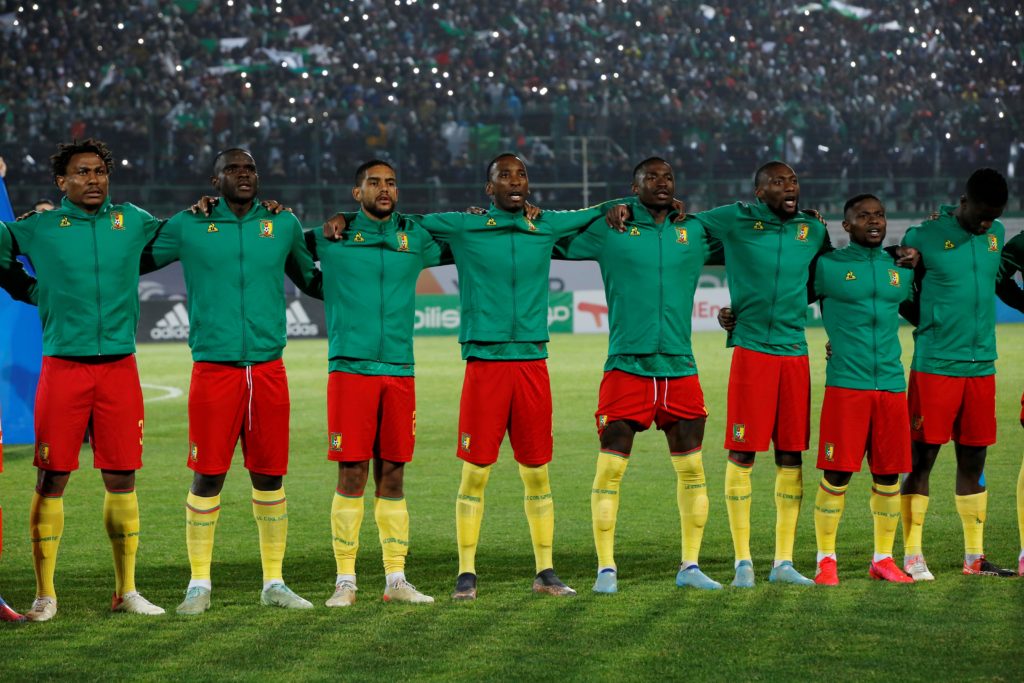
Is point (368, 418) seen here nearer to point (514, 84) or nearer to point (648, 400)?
point (648, 400)

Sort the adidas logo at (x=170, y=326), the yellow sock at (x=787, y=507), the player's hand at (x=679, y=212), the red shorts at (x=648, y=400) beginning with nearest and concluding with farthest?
the red shorts at (x=648, y=400) < the player's hand at (x=679, y=212) < the yellow sock at (x=787, y=507) < the adidas logo at (x=170, y=326)

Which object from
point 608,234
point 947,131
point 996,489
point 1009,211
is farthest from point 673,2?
point 608,234

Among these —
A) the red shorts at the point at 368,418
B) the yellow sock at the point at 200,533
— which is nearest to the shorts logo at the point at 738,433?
the red shorts at the point at 368,418

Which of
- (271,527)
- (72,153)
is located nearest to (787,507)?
(271,527)

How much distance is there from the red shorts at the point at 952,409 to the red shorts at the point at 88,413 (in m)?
4.05

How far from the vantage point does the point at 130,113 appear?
28984mm

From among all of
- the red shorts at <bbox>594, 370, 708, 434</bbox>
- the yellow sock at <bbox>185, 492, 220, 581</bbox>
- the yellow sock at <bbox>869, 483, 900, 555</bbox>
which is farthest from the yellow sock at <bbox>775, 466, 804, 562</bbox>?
the yellow sock at <bbox>185, 492, 220, 581</bbox>

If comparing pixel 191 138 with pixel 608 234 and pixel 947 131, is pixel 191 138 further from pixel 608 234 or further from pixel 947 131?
pixel 608 234

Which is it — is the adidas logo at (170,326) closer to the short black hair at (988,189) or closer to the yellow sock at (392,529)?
the yellow sock at (392,529)

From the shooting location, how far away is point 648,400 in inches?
264

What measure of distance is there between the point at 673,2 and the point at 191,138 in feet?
46.8

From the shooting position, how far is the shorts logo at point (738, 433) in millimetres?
6852

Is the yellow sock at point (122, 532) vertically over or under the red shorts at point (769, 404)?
under

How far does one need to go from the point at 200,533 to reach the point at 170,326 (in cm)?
2270
